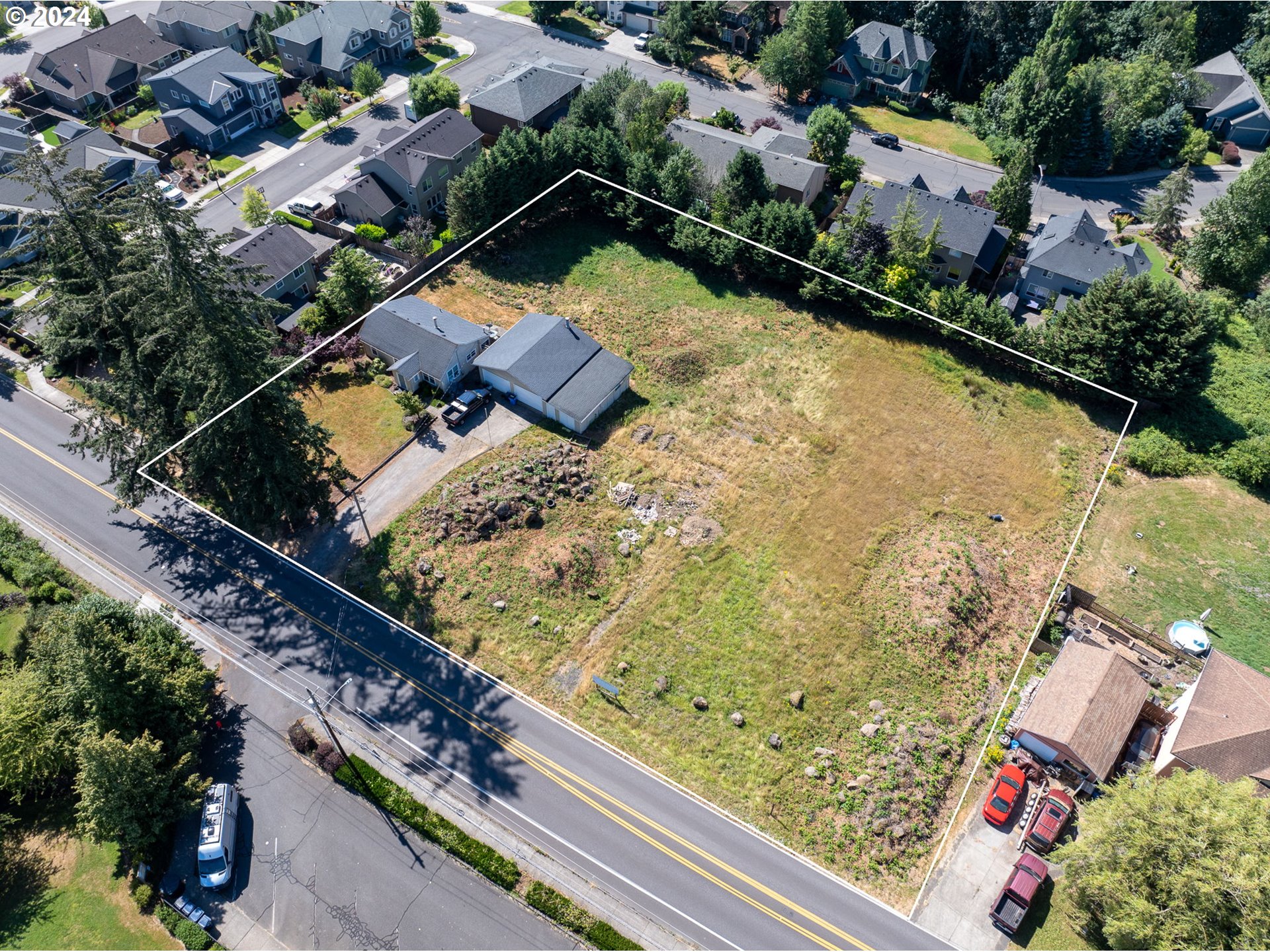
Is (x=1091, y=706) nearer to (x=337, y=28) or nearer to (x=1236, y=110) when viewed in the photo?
(x=1236, y=110)

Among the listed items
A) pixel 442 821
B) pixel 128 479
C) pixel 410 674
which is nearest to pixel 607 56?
pixel 128 479

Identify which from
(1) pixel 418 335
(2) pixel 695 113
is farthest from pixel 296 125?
(1) pixel 418 335

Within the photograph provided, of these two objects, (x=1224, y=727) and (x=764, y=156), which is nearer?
(x=1224, y=727)

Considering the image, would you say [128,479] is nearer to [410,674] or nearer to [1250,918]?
[410,674]

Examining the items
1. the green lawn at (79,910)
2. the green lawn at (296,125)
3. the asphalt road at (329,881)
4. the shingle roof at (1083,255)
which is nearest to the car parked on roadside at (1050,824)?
the asphalt road at (329,881)

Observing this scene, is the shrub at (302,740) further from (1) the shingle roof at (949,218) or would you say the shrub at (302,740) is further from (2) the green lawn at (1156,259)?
(2) the green lawn at (1156,259)
